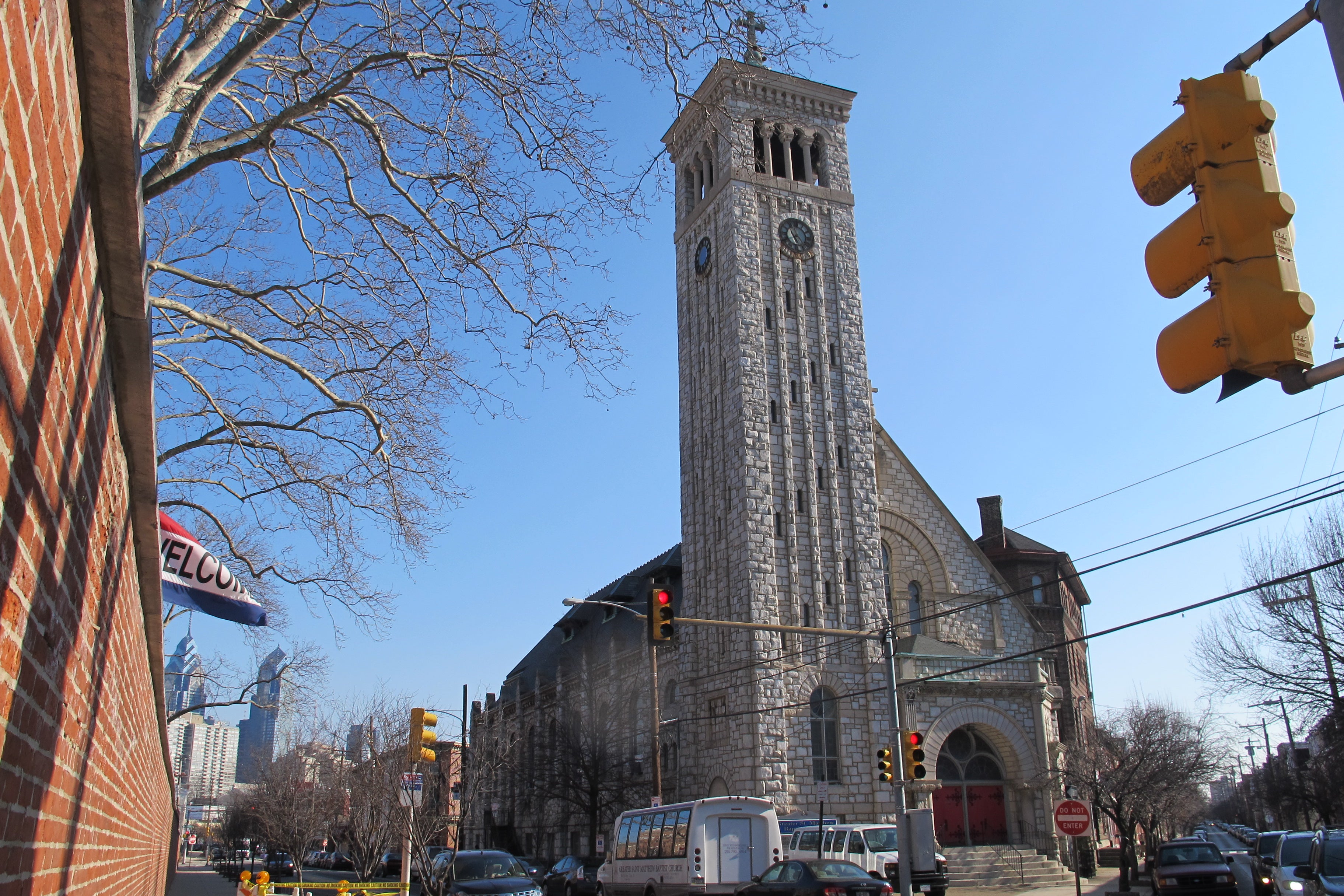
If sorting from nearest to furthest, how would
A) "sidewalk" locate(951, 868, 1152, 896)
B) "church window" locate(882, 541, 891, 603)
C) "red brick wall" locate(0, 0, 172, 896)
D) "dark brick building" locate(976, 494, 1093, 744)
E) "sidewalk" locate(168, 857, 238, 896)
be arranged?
"red brick wall" locate(0, 0, 172, 896) < "sidewalk" locate(951, 868, 1152, 896) < "sidewalk" locate(168, 857, 238, 896) < "church window" locate(882, 541, 891, 603) < "dark brick building" locate(976, 494, 1093, 744)

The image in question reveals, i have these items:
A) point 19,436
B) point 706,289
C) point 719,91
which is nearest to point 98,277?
point 19,436

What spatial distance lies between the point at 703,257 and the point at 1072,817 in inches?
1176

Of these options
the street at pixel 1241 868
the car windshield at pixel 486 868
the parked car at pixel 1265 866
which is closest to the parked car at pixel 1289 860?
the parked car at pixel 1265 866

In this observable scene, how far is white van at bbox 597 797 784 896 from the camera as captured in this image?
22422mm

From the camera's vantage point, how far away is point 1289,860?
1912 centimetres

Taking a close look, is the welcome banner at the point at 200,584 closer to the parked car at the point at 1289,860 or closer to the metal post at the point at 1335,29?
the metal post at the point at 1335,29

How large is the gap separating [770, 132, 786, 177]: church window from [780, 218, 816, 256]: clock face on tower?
2644 millimetres

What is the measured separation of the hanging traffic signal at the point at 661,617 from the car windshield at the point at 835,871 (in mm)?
4810

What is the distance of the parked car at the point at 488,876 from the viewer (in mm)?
18312

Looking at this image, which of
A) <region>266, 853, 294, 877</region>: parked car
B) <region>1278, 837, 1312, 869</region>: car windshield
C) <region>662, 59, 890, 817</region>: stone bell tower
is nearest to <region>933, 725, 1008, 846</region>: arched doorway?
<region>662, 59, 890, 817</region>: stone bell tower

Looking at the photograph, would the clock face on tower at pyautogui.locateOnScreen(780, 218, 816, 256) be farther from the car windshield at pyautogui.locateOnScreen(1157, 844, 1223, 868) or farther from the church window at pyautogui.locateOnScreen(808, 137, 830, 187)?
the car windshield at pyautogui.locateOnScreen(1157, 844, 1223, 868)

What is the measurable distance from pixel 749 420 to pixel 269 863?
121 ft

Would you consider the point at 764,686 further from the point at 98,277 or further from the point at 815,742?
the point at 98,277

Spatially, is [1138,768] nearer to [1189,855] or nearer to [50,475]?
[1189,855]
